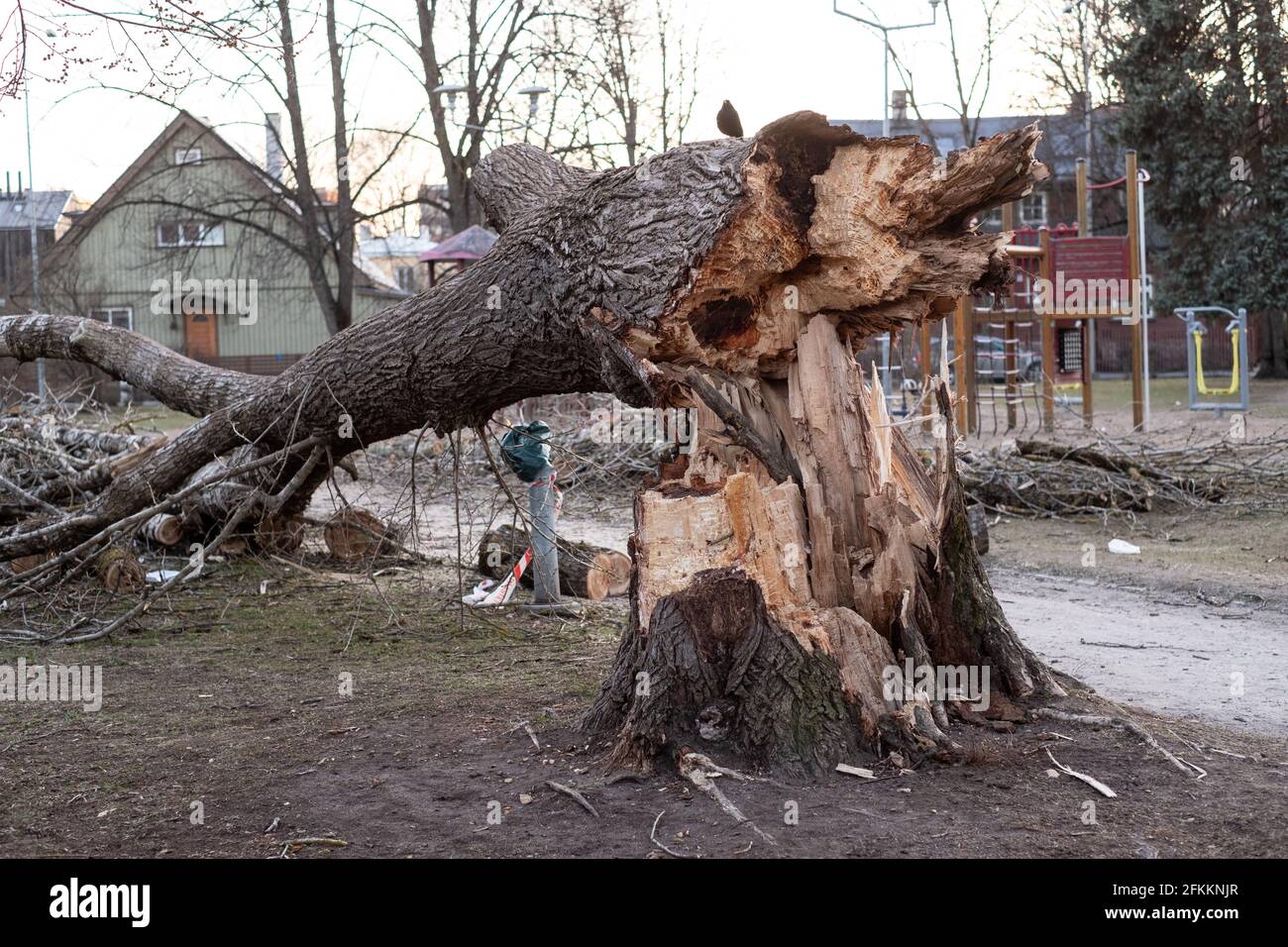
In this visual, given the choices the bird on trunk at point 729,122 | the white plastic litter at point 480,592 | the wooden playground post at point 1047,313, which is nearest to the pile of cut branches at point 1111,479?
the wooden playground post at point 1047,313

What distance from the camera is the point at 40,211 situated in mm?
43688

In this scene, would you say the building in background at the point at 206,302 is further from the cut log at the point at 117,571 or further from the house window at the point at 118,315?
the cut log at the point at 117,571

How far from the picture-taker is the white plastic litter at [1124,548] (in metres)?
9.70

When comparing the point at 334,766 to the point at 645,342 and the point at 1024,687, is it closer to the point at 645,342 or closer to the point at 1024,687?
the point at 645,342

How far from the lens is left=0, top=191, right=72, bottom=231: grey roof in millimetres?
40969

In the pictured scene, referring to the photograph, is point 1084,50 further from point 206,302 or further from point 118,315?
point 118,315

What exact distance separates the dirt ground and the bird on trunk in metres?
2.35

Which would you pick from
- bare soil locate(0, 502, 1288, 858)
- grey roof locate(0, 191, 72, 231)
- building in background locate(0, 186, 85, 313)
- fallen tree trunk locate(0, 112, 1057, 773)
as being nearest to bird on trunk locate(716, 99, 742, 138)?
fallen tree trunk locate(0, 112, 1057, 773)

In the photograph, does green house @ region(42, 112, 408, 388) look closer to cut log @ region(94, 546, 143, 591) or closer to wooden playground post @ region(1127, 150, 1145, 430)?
wooden playground post @ region(1127, 150, 1145, 430)

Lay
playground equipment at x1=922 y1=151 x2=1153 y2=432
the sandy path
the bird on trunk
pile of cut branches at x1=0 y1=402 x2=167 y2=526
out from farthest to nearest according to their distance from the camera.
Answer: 1. playground equipment at x1=922 y1=151 x2=1153 y2=432
2. pile of cut branches at x1=0 y1=402 x2=167 y2=526
3. the sandy path
4. the bird on trunk

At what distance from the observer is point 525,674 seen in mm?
6262

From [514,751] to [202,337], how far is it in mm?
38859

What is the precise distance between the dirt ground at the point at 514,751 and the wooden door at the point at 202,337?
112 feet
